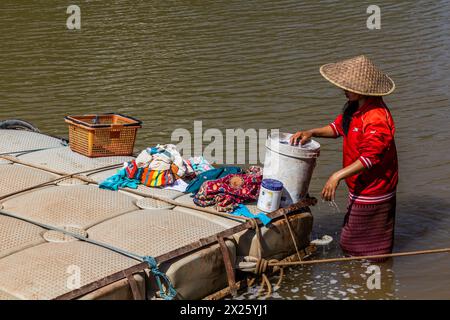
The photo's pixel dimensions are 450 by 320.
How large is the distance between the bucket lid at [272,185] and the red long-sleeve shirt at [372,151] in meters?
0.55

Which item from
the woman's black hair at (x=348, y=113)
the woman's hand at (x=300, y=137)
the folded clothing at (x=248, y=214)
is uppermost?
the woman's black hair at (x=348, y=113)

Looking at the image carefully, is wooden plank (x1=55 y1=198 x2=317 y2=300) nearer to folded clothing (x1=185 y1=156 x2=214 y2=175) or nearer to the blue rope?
the blue rope

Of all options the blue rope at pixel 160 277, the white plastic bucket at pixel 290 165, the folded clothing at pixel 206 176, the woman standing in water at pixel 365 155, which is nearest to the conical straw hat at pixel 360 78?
the woman standing in water at pixel 365 155

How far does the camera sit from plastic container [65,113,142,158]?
22.7 ft

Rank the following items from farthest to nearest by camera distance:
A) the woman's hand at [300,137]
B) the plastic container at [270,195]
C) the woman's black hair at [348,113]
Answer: the woman's hand at [300,137], the plastic container at [270,195], the woman's black hair at [348,113]

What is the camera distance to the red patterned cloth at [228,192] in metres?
5.93

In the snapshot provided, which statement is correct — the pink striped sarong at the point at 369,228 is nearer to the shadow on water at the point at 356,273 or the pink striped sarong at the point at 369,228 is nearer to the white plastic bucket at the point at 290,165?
the shadow on water at the point at 356,273

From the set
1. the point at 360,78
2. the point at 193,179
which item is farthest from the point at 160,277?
the point at 360,78

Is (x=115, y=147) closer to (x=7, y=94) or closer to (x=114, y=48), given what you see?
(x=7, y=94)

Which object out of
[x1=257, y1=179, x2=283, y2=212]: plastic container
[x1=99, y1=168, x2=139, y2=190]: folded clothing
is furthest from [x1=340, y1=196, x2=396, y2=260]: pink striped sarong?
[x1=99, y1=168, x2=139, y2=190]: folded clothing

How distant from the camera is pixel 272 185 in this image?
579 cm

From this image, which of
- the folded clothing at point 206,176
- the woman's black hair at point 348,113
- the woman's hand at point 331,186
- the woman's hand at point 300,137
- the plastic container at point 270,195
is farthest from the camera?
the folded clothing at point 206,176
